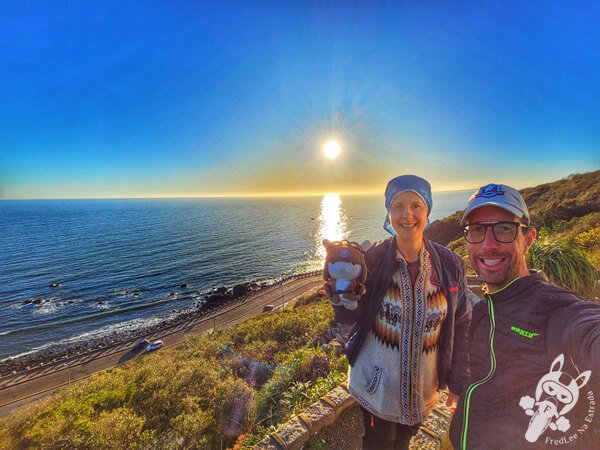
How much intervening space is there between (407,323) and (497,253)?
0.90 m

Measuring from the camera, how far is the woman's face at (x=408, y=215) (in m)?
2.15

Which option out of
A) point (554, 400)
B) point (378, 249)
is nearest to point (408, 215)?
point (378, 249)

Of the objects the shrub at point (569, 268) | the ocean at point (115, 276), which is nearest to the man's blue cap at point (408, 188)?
the shrub at point (569, 268)

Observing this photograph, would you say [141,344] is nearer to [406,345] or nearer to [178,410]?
[178,410]

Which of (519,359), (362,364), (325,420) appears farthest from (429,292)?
(325,420)

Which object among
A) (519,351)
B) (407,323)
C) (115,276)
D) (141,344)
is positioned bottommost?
(141,344)

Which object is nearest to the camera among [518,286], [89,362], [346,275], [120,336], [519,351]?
[519,351]

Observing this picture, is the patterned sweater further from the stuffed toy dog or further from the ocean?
the ocean

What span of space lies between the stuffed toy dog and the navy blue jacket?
17 centimetres

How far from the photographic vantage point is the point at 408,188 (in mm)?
2166

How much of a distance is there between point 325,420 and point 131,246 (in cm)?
8442

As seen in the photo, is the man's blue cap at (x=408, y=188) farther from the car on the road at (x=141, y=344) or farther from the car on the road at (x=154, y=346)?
the car on the road at (x=141, y=344)

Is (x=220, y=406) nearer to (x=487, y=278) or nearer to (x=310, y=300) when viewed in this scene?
(x=487, y=278)

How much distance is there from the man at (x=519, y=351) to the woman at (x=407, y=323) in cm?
39
